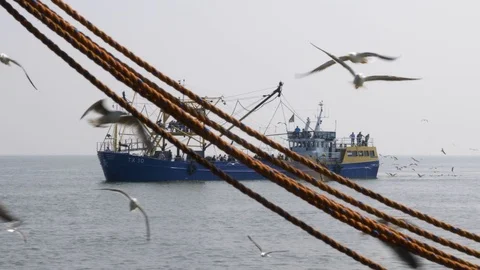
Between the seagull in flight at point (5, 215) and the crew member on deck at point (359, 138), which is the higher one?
the crew member on deck at point (359, 138)

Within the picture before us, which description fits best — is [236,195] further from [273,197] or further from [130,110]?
[130,110]

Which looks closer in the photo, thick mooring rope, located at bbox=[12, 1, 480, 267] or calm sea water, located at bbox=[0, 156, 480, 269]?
thick mooring rope, located at bbox=[12, 1, 480, 267]

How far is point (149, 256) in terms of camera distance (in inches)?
1347

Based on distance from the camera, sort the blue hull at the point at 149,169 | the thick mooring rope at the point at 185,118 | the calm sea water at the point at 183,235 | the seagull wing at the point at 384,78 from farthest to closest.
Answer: the blue hull at the point at 149,169 → the calm sea water at the point at 183,235 → the seagull wing at the point at 384,78 → the thick mooring rope at the point at 185,118

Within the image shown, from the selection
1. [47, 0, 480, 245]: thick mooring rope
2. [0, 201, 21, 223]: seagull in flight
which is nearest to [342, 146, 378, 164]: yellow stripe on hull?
[47, 0, 480, 245]: thick mooring rope

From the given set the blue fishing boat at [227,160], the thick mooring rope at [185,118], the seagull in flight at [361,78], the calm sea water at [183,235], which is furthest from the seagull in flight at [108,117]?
the blue fishing boat at [227,160]

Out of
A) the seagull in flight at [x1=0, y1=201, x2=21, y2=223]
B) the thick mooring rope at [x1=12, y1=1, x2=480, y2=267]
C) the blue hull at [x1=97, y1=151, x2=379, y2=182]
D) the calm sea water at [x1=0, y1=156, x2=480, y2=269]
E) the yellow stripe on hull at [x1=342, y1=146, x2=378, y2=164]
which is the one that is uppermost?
the yellow stripe on hull at [x1=342, y1=146, x2=378, y2=164]

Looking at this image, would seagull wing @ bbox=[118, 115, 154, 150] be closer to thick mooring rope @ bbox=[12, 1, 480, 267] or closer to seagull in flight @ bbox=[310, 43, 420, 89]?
thick mooring rope @ bbox=[12, 1, 480, 267]

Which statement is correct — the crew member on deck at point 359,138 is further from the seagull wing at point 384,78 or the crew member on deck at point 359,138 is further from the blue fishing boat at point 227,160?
the seagull wing at point 384,78

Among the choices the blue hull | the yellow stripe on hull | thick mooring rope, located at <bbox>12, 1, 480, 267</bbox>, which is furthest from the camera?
the yellow stripe on hull

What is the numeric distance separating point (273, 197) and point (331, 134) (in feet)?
51.8

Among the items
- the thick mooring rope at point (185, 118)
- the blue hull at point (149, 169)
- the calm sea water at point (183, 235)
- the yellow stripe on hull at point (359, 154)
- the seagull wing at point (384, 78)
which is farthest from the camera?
the yellow stripe on hull at point (359, 154)

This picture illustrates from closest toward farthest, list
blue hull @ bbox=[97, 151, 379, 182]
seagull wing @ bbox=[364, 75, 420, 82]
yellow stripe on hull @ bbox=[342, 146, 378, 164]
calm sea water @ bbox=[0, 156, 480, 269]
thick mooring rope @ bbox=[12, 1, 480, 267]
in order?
thick mooring rope @ bbox=[12, 1, 480, 267] → seagull wing @ bbox=[364, 75, 420, 82] → calm sea water @ bbox=[0, 156, 480, 269] → blue hull @ bbox=[97, 151, 379, 182] → yellow stripe on hull @ bbox=[342, 146, 378, 164]

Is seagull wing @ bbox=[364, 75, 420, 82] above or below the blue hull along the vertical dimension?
below
